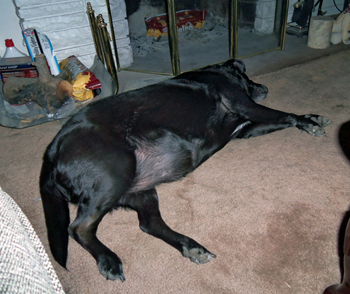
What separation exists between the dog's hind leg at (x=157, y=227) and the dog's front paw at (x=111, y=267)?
0.69ft

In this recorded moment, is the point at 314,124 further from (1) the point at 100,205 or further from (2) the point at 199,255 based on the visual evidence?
(1) the point at 100,205

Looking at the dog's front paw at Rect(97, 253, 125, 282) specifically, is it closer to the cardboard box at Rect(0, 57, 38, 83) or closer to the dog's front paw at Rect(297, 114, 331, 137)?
the dog's front paw at Rect(297, 114, 331, 137)

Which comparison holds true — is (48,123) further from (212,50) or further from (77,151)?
(212,50)

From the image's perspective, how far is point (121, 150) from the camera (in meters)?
1.41

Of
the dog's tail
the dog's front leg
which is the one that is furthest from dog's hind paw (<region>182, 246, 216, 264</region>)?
the dog's front leg

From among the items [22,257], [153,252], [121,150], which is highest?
[22,257]

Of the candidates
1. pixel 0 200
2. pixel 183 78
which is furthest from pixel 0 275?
pixel 183 78

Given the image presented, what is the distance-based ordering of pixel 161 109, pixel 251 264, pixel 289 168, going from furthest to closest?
pixel 289 168, pixel 161 109, pixel 251 264

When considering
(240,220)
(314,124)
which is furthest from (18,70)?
(314,124)

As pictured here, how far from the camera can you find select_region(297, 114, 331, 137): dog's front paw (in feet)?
6.29

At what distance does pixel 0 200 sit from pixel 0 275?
30cm

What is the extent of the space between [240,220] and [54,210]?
87 cm

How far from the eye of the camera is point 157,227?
1417mm

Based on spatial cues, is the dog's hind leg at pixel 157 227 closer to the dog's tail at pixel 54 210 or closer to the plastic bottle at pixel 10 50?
the dog's tail at pixel 54 210
